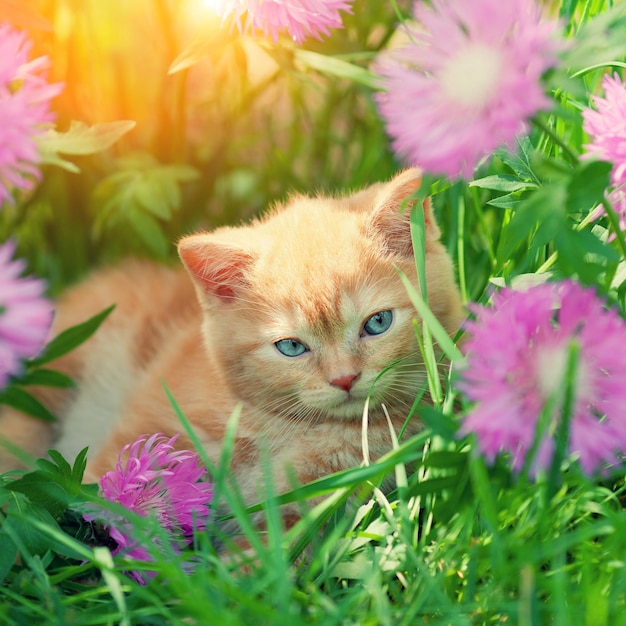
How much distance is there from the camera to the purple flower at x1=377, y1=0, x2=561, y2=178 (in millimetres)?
726

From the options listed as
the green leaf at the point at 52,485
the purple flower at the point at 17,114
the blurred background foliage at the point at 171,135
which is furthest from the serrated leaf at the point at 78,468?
the blurred background foliage at the point at 171,135

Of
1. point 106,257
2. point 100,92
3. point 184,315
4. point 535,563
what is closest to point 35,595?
point 535,563

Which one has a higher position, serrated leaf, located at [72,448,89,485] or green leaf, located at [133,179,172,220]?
green leaf, located at [133,179,172,220]

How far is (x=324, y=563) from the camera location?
935 mm

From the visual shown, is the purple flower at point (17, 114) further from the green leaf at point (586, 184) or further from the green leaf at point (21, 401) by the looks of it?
the green leaf at point (21, 401)

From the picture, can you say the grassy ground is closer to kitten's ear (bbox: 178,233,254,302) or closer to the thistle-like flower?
the thistle-like flower

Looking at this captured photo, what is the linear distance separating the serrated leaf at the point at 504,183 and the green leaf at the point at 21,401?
0.96m

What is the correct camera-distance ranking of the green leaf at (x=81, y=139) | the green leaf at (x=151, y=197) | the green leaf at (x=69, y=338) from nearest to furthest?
1. the green leaf at (x=81, y=139)
2. the green leaf at (x=69, y=338)
3. the green leaf at (x=151, y=197)

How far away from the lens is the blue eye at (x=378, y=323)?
122 centimetres

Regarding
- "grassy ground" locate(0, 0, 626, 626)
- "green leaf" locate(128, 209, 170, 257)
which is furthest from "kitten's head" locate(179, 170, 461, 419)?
"green leaf" locate(128, 209, 170, 257)

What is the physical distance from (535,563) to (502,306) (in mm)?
301

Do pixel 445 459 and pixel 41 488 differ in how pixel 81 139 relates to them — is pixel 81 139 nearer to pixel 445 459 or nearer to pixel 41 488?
pixel 41 488

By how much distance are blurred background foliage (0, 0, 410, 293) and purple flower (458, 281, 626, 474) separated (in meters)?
1.16

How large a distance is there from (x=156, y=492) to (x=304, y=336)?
34 centimetres
